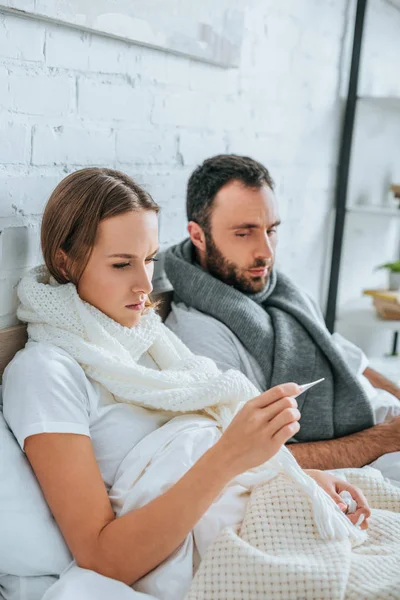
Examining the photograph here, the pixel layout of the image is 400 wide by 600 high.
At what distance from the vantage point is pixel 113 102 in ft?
5.62

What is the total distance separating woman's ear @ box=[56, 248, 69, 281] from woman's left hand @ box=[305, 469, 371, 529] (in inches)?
22.8

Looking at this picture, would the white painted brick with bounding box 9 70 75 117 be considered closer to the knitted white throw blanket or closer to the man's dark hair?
the man's dark hair

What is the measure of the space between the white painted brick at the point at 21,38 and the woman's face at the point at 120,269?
13.9 inches

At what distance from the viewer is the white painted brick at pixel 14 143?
1.39m

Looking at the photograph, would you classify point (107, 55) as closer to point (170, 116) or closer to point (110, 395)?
point (170, 116)

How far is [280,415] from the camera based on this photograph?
3.74 ft

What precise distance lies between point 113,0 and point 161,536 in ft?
3.60

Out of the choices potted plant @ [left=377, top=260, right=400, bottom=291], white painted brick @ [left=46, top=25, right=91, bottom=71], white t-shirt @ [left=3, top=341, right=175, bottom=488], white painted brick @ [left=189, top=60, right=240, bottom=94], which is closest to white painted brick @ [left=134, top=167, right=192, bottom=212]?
white painted brick @ [left=189, top=60, right=240, bottom=94]

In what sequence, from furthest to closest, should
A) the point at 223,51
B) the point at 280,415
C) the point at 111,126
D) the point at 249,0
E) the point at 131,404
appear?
1. the point at 249,0
2. the point at 223,51
3. the point at 111,126
4. the point at 131,404
5. the point at 280,415

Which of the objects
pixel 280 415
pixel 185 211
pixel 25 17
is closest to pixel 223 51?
pixel 185 211

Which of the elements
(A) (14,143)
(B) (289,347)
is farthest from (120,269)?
(B) (289,347)

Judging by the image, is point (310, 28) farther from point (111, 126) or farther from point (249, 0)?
point (111, 126)

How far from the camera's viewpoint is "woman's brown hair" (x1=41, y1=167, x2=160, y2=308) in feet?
4.43

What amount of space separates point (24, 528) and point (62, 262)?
47 cm
